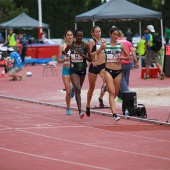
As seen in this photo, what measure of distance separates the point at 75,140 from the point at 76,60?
12.5ft

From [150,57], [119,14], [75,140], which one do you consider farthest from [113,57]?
[119,14]

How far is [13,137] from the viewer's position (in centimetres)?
1382

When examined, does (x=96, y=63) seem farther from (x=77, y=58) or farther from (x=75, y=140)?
(x=75, y=140)

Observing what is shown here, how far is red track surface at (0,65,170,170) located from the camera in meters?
10.9

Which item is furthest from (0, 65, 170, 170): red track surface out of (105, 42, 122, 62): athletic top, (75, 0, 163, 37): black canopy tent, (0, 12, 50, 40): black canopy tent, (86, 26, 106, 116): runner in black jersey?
(0, 12, 50, 40): black canopy tent

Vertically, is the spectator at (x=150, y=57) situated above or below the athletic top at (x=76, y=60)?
below

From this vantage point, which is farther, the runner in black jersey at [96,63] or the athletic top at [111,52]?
the runner in black jersey at [96,63]

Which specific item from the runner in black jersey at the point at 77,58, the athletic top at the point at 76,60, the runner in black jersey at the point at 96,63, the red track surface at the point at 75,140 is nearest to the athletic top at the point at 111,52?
the runner in black jersey at the point at 77,58

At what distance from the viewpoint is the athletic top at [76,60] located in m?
16.9

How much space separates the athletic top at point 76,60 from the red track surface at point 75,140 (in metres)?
1.11

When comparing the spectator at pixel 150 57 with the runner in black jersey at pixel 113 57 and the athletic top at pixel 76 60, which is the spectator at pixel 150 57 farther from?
the runner in black jersey at pixel 113 57

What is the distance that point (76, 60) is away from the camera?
1692 centimetres

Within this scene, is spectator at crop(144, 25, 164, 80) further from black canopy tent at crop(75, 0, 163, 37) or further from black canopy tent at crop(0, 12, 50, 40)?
black canopy tent at crop(0, 12, 50, 40)

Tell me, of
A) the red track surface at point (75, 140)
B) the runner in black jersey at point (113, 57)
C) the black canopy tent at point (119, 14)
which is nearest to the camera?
the red track surface at point (75, 140)
